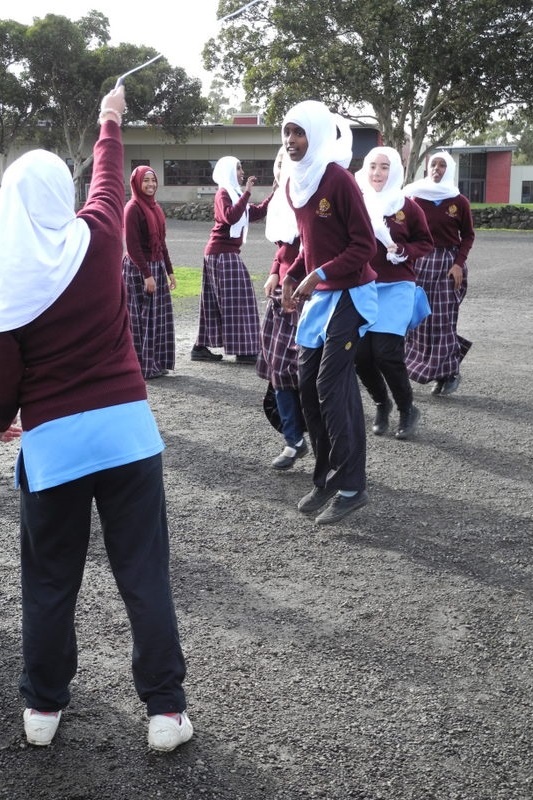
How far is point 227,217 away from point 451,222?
2.33 metres

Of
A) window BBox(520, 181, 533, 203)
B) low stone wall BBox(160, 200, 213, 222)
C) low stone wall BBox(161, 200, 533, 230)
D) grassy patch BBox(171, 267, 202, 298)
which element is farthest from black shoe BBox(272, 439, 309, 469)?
window BBox(520, 181, 533, 203)

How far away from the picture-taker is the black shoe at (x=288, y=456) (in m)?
5.71

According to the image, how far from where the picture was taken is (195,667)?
3285 millimetres

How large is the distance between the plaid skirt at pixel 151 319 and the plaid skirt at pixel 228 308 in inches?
27.6

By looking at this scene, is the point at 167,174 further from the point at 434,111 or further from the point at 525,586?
the point at 525,586

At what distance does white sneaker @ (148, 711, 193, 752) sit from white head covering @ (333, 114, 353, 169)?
2915 mm

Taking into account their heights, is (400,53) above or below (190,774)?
above

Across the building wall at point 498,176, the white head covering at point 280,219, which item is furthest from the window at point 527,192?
the white head covering at point 280,219

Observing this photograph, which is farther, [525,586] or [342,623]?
[525,586]

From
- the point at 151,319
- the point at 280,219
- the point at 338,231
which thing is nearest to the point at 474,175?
the point at 151,319

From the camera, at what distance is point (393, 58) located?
91.7ft

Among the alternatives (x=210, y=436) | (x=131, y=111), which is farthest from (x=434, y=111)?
(x=210, y=436)

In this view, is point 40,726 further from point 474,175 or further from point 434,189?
point 474,175

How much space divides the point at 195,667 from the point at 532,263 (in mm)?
19069
